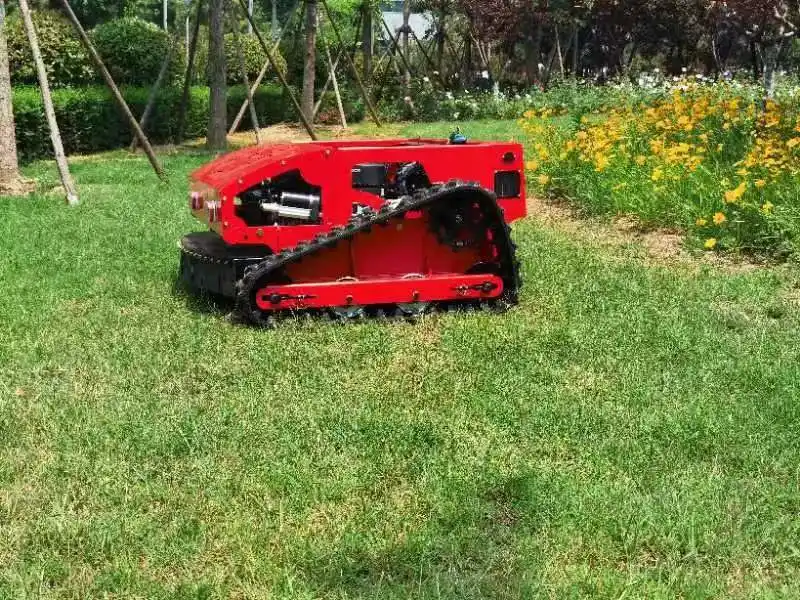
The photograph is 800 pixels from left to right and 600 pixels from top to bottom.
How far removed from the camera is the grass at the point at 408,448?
121 inches

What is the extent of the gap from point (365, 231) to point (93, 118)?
458 inches

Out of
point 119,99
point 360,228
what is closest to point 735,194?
point 360,228

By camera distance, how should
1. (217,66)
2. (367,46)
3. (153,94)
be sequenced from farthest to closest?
(367,46) < (217,66) < (153,94)

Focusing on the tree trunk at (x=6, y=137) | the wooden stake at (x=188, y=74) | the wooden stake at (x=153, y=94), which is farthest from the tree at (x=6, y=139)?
the wooden stake at (x=188, y=74)

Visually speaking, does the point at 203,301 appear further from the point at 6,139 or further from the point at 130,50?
the point at 130,50

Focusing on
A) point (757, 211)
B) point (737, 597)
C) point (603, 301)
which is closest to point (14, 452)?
point (737, 597)

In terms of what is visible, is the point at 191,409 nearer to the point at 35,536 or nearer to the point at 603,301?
the point at 35,536

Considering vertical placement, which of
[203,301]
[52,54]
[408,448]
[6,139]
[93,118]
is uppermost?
[52,54]

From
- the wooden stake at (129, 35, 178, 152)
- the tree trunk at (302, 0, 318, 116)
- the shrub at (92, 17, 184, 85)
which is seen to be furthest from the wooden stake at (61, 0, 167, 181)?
the tree trunk at (302, 0, 318, 116)

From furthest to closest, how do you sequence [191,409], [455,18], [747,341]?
[455,18] → [747,341] → [191,409]

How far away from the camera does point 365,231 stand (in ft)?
18.8

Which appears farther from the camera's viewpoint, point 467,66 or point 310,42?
point 467,66

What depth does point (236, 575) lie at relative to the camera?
303cm

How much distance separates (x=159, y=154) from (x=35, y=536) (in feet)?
41.9
